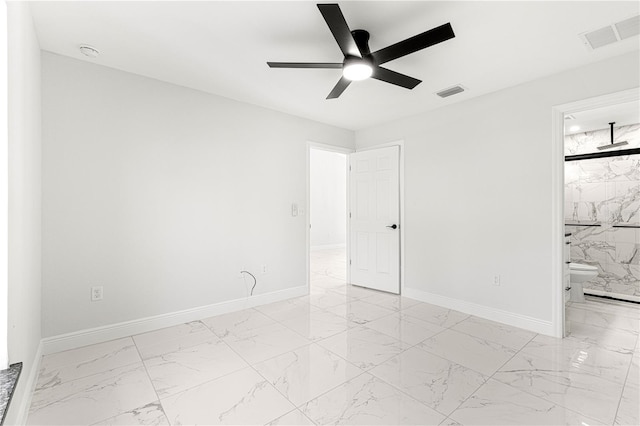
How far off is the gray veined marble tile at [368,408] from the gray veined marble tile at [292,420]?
0.04 metres

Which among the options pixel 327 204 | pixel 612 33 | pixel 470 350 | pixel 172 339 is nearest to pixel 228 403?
pixel 172 339

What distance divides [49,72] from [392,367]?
12.1 ft

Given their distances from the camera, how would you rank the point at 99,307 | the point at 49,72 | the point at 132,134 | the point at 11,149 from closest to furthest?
the point at 11,149 → the point at 49,72 → the point at 99,307 → the point at 132,134

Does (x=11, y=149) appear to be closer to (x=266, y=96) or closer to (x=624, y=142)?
(x=266, y=96)

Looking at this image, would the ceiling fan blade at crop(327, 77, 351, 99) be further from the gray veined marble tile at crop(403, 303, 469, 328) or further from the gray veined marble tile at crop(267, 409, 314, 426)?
the gray veined marble tile at crop(403, 303, 469, 328)

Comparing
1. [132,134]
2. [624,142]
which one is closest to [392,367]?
[132,134]

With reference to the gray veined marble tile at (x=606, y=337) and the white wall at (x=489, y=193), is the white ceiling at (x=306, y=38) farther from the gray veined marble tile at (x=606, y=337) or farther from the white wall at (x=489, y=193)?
the gray veined marble tile at (x=606, y=337)

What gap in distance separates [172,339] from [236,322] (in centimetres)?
64

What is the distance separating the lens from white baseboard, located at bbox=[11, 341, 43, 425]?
63.7 inches

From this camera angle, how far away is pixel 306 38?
7.38 feet

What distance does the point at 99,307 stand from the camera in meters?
2.69

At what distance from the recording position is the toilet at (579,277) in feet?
12.5

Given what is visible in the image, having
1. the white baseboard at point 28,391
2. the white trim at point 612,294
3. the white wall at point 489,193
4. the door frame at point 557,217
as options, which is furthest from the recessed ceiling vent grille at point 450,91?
the white baseboard at point 28,391

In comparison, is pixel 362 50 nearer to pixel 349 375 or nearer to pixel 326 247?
pixel 349 375
